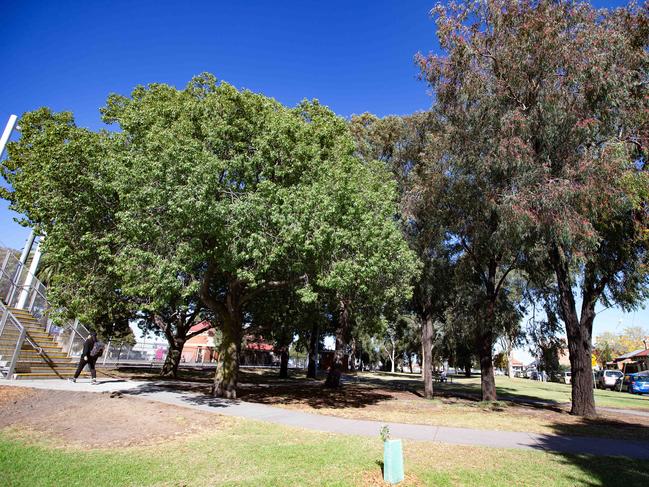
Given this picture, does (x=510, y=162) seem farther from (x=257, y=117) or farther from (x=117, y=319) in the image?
(x=117, y=319)

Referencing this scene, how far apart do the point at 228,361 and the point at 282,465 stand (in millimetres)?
9308

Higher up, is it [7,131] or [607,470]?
[7,131]

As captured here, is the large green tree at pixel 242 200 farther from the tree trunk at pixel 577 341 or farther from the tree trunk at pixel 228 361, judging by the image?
the tree trunk at pixel 577 341

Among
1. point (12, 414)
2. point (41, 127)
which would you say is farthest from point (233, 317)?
point (41, 127)

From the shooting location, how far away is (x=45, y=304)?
18.4 meters

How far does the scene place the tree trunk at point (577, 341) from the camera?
1616 cm

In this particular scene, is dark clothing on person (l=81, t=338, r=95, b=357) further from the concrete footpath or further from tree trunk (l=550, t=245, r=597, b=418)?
tree trunk (l=550, t=245, r=597, b=418)

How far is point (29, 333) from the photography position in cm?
1639

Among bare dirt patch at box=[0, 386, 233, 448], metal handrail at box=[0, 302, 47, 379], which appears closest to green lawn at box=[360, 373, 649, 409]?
bare dirt patch at box=[0, 386, 233, 448]

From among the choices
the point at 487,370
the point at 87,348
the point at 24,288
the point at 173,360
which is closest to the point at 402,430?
the point at 487,370

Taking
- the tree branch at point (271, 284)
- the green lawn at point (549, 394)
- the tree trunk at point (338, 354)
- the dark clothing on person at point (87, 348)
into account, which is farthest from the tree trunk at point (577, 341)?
the dark clothing on person at point (87, 348)

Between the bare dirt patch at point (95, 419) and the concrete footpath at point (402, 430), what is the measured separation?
1.17 m

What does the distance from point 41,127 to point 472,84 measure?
67.2 ft

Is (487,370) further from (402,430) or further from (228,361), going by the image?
(228,361)
